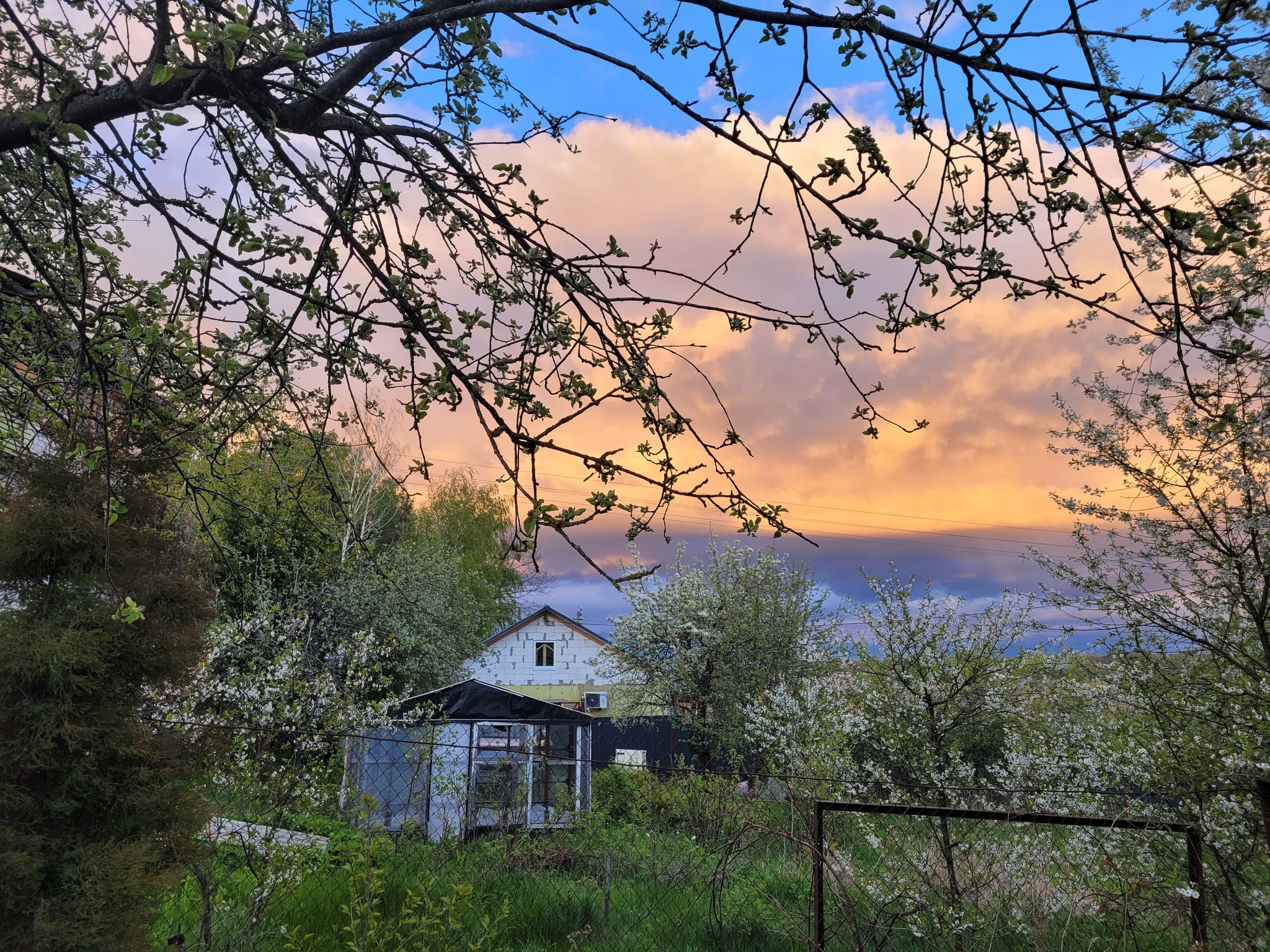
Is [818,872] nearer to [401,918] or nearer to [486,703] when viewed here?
[401,918]

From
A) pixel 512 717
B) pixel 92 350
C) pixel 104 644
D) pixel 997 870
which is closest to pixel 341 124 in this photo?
pixel 92 350

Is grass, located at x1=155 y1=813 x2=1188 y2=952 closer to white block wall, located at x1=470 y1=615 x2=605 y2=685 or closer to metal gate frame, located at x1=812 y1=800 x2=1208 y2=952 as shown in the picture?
metal gate frame, located at x1=812 y1=800 x2=1208 y2=952

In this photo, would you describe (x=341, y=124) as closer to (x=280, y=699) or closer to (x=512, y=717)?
(x=280, y=699)

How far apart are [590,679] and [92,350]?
2341 centimetres

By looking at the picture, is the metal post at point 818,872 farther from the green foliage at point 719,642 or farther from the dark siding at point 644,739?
the dark siding at point 644,739

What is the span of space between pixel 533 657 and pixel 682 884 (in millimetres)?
19568

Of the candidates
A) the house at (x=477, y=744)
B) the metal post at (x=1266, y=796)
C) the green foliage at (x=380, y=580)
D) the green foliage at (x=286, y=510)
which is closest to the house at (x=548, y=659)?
the green foliage at (x=380, y=580)

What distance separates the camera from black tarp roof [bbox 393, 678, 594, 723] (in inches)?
469

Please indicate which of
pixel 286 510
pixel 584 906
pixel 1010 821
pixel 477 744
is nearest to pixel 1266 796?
pixel 1010 821

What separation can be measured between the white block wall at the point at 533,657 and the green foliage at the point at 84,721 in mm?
21614

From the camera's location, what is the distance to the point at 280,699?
336 inches

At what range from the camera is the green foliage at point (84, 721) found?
9.26 feet

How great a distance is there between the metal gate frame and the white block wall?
21.2 meters

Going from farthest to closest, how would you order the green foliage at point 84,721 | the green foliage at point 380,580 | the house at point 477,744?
the green foliage at point 380,580 < the house at point 477,744 < the green foliage at point 84,721
